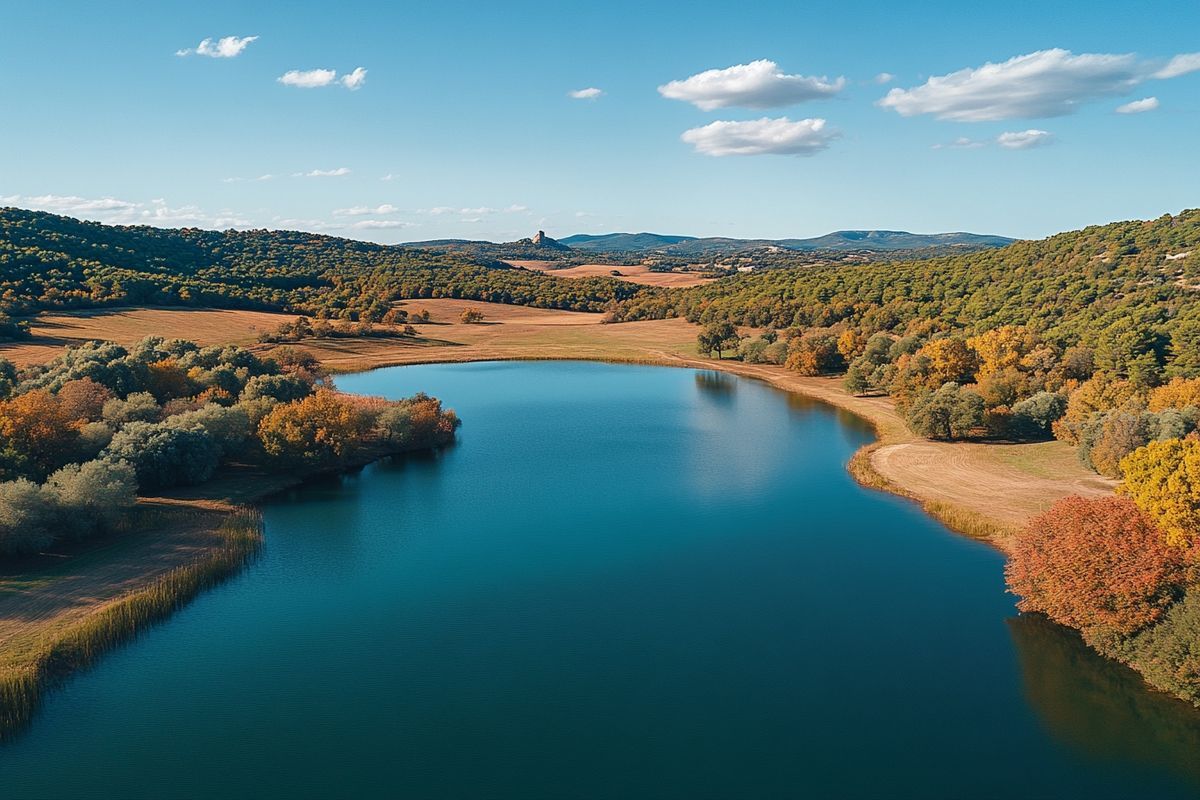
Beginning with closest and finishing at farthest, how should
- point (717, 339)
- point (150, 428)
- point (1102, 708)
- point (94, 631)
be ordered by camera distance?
point (1102, 708), point (94, 631), point (150, 428), point (717, 339)

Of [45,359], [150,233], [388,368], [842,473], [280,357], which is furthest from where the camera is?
A: [150,233]

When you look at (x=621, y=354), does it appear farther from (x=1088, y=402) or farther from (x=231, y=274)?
(x=231, y=274)

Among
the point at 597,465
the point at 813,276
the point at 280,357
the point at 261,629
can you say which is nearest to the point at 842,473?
the point at 597,465

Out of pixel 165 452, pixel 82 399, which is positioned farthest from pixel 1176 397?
pixel 82 399

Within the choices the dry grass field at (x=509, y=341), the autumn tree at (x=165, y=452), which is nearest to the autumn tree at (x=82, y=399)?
the autumn tree at (x=165, y=452)

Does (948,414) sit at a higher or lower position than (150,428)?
lower

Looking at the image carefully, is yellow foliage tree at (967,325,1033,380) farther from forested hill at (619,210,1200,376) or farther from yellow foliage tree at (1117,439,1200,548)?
yellow foliage tree at (1117,439,1200,548)

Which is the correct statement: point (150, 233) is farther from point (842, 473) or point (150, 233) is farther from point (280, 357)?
point (842, 473)
